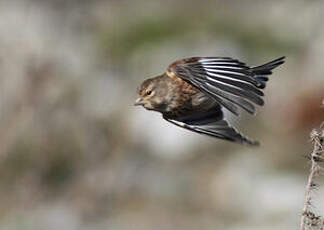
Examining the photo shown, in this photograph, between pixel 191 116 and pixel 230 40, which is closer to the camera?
pixel 191 116

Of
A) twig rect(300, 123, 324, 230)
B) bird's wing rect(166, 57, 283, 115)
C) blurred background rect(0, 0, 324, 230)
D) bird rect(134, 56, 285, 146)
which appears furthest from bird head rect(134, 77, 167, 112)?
blurred background rect(0, 0, 324, 230)

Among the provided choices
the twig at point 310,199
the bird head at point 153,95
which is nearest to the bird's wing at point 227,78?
the bird head at point 153,95

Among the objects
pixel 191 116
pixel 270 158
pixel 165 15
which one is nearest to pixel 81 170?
pixel 270 158

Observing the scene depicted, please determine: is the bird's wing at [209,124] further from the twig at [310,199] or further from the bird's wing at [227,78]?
→ the twig at [310,199]

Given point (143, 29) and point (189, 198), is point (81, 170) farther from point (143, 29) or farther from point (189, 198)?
point (143, 29)

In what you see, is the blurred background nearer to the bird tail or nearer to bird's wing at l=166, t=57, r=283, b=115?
bird's wing at l=166, t=57, r=283, b=115

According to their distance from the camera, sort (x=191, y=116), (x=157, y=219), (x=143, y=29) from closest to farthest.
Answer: (x=191, y=116) < (x=157, y=219) < (x=143, y=29)
